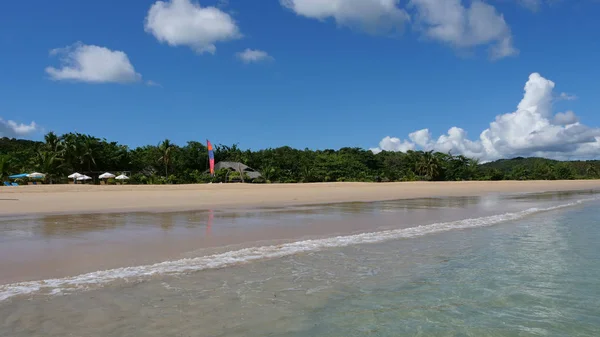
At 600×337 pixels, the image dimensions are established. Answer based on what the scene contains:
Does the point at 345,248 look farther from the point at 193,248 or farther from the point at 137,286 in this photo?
the point at 137,286

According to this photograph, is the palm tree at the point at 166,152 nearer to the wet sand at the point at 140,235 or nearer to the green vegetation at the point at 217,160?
the green vegetation at the point at 217,160

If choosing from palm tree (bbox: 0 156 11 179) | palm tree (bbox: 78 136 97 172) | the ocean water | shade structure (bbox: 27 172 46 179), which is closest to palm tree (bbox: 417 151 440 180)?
palm tree (bbox: 78 136 97 172)

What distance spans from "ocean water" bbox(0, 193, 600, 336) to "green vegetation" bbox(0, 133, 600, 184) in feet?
121

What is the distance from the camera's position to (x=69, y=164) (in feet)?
157

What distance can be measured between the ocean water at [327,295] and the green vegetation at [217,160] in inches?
1453

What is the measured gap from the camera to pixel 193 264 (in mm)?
6480

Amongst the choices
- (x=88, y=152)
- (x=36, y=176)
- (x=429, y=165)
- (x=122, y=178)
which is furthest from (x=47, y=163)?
(x=429, y=165)

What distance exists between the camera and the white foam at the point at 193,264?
505 cm

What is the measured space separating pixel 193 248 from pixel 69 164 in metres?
47.7

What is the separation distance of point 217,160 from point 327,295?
56.6 meters

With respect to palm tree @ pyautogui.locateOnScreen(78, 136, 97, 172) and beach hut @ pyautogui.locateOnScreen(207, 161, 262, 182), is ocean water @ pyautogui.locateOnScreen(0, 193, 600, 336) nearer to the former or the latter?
beach hut @ pyautogui.locateOnScreen(207, 161, 262, 182)

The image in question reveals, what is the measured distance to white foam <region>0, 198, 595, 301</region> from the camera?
5.05 metres

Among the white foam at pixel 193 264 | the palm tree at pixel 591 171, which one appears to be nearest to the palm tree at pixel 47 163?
the white foam at pixel 193 264

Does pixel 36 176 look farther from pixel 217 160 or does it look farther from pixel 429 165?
pixel 429 165
